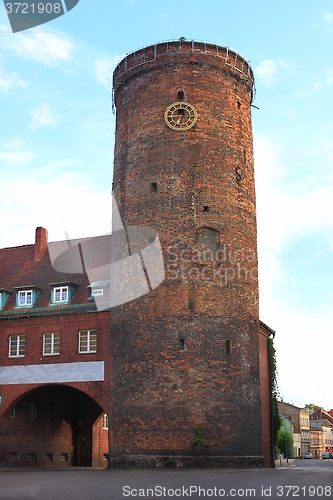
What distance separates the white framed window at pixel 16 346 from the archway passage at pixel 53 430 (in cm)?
210

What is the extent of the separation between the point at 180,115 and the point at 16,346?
14.7 metres

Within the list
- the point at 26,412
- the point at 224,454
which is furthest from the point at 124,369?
the point at 26,412

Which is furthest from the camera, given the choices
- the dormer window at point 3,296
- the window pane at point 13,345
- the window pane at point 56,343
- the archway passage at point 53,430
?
the dormer window at point 3,296

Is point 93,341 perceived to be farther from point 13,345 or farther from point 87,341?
point 13,345

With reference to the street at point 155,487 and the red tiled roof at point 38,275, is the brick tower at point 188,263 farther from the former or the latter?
the red tiled roof at point 38,275

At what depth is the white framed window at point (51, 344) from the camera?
32969 millimetres

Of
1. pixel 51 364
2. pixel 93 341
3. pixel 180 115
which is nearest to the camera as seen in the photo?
pixel 180 115

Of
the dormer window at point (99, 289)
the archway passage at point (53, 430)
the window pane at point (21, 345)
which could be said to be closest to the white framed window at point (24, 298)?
the window pane at point (21, 345)

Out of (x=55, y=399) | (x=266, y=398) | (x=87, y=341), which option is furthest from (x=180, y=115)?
(x=55, y=399)

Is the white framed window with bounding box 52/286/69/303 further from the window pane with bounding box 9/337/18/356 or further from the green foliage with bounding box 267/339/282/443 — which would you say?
the green foliage with bounding box 267/339/282/443

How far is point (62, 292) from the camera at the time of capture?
1375 inches

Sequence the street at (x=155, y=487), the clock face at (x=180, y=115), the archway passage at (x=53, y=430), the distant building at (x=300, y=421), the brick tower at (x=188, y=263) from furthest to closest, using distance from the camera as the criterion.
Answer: the distant building at (x=300, y=421) < the archway passage at (x=53, y=430) < the clock face at (x=180, y=115) < the brick tower at (x=188, y=263) < the street at (x=155, y=487)

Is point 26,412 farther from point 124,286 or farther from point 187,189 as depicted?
point 187,189

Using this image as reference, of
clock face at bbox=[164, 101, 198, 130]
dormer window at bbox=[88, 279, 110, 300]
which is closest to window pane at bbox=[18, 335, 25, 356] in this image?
dormer window at bbox=[88, 279, 110, 300]
